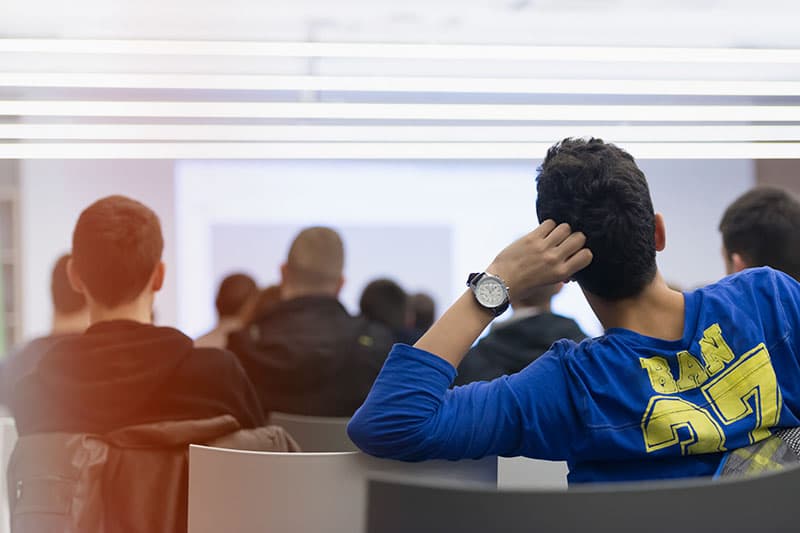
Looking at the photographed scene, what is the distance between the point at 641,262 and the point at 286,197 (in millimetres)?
5684

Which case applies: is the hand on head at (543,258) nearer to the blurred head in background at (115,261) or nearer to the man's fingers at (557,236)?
the man's fingers at (557,236)

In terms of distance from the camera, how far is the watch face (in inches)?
44.6

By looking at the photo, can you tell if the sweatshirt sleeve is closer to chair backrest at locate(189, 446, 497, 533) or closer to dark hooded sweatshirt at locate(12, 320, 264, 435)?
chair backrest at locate(189, 446, 497, 533)

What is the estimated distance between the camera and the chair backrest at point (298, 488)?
106 cm

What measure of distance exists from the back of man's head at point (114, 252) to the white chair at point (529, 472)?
31.2 inches

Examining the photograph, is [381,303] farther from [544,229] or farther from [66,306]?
[544,229]

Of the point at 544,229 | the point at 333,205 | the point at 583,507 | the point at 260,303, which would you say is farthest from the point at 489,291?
the point at 333,205

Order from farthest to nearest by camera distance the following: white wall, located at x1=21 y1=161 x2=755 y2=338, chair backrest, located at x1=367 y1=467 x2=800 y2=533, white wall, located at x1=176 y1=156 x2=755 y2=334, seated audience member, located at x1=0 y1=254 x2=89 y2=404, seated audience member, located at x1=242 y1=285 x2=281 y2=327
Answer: white wall, located at x1=176 y1=156 x2=755 y2=334
white wall, located at x1=21 y1=161 x2=755 y2=338
seated audience member, located at x1=242 y1=285 x2=281 y2=327
seated audience member, located at x1=0 y1=254 x2=89 y2=404
chair backrest, located at x1=367 y1=467 x2=800 y2=533

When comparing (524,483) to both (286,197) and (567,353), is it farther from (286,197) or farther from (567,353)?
(286,197)

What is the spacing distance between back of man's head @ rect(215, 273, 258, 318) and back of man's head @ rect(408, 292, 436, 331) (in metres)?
1.08

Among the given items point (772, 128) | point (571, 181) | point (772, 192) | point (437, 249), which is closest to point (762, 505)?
point (571, 181)

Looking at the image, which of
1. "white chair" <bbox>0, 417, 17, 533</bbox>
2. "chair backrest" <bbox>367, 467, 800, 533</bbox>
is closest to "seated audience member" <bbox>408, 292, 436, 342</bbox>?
"white chair" <bbox>0, 417, 17, 533</bbox>

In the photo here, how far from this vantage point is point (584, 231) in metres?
1.10

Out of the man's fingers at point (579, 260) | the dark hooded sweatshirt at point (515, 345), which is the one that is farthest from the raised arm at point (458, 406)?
the dark hooded sweatshirt at point (515, 345)
